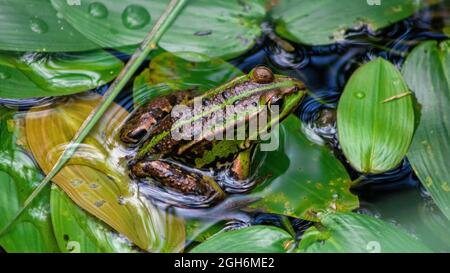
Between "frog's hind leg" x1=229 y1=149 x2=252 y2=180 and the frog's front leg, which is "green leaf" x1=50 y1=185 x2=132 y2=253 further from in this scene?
"frog's hind leg" x1=229 y1=149 x2=252 y2=180

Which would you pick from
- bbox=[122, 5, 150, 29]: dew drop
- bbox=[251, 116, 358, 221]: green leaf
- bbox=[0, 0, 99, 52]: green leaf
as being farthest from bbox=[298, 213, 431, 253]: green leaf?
bbox=[0, 0, 99, 52]: green leaf

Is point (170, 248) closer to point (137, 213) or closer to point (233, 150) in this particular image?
point (137, 213)

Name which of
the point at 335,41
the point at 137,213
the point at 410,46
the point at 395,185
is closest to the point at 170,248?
the point at 137,213

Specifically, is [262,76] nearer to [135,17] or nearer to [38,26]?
[135,17]

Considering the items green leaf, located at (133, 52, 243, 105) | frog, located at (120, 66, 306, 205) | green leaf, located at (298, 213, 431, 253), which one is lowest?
green leaf, located at (298, 213, 431, 253)

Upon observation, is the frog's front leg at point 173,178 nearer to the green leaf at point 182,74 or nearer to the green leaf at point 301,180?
the green leaf at point 301,180

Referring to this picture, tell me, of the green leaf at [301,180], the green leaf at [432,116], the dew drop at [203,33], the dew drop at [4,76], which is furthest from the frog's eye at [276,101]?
the dew drop at [4,76]

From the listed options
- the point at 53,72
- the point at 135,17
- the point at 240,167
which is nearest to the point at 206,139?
the point at 240,167
